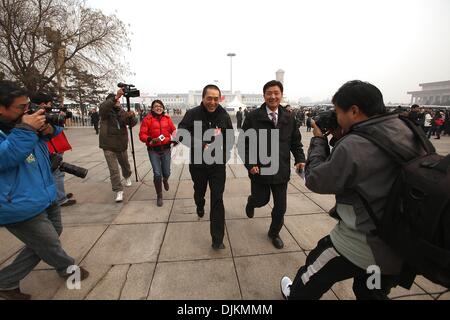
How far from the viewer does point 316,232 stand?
11.3 ft

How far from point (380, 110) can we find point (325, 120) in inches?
14.8

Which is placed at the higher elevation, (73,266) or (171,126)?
(171,126)

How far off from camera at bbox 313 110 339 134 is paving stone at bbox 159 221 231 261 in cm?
192

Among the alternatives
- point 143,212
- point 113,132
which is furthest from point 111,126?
point 143,212

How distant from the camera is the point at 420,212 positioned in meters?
1.12

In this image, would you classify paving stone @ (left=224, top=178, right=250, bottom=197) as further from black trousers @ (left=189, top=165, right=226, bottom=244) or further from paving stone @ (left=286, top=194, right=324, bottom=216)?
black trousers @ (left=189, top=165, right=226, bottom=244)

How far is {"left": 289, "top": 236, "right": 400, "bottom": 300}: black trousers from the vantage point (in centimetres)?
158

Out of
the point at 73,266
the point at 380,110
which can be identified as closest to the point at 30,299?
the point at 73,266

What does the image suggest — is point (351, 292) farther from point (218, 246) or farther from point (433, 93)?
point (433, 93)

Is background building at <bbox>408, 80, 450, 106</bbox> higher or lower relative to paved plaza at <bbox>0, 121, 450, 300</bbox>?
higher

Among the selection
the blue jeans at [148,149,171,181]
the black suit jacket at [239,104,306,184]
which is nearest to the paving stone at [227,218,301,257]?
the black suit jacket at [239,104,306,184]

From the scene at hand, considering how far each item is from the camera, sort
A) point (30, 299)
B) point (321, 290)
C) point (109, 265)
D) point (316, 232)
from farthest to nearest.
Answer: point (316, 232), point (109, 265), point (30, 299), point (321, 290)

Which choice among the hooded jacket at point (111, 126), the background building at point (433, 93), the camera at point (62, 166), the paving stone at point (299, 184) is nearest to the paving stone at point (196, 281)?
the camera at point (62, 166)

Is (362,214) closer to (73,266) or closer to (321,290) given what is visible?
(321,290)
